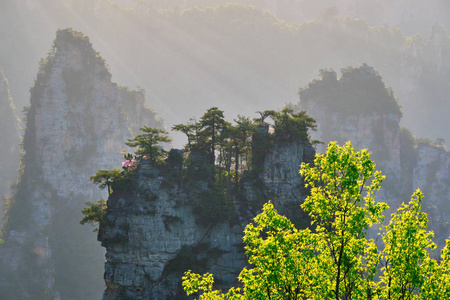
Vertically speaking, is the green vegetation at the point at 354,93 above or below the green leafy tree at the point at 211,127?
above

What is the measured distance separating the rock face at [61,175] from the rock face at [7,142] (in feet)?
70.8

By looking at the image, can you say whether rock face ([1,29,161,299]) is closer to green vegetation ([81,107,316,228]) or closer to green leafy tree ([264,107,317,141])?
green vegetation ([81,107,316,228])

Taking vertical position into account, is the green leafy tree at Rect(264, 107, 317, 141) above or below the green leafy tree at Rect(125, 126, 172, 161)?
above

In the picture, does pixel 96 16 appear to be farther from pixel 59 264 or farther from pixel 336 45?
pixel 59 264

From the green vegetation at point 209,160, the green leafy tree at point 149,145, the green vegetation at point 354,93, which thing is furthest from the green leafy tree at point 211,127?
the green vegetation at point 354,93

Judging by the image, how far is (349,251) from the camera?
556 inches

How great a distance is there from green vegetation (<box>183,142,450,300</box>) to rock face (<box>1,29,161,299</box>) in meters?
52.6

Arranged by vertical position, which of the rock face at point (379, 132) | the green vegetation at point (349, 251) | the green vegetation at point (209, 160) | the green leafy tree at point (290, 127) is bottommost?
the green vegetation at point (349, 251)

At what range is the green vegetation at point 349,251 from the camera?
13.5 meters

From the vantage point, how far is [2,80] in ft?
296

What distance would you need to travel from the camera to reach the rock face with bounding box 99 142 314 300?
3084 cm

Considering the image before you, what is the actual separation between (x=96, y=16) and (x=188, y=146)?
10850 cm

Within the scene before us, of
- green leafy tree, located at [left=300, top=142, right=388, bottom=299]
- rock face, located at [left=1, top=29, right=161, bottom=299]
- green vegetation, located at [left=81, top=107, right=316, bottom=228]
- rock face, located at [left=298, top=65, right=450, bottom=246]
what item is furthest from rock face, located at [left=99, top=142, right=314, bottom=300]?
rock face, located at [left=298, top=65, right=450, bottom=246]

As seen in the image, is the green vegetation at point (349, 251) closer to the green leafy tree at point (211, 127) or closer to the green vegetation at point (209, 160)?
the green vegetation at point (209, 160)
